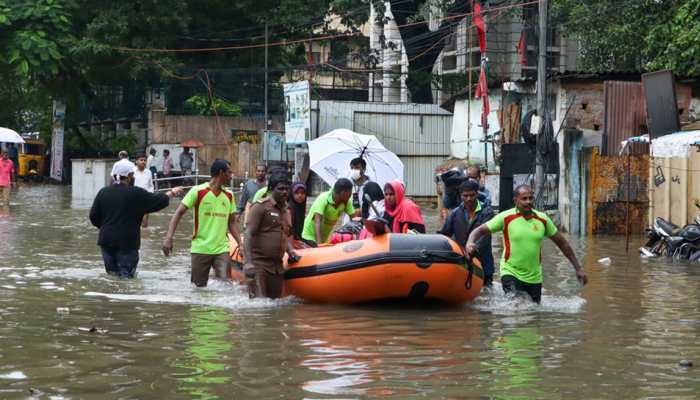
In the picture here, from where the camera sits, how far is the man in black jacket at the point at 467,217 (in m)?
11.7

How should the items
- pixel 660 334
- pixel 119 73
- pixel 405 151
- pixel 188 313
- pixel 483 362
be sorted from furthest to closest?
pixel 119 73, pixel 405 151, pixel 188 313, pixel 660 334, pixel 483 362

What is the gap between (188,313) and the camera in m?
10.8

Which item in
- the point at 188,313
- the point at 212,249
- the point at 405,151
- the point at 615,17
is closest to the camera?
the point at 188,313

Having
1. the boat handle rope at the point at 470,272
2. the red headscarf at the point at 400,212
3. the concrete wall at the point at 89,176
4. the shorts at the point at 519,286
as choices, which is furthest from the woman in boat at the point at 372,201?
the concrete wall at the point at 89,176

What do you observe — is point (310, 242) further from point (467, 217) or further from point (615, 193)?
point (615, 193)

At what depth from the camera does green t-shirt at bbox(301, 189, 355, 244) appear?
1301cm

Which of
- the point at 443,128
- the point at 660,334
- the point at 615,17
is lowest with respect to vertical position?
the point at 660,334

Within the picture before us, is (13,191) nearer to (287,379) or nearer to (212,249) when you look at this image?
(212,249)

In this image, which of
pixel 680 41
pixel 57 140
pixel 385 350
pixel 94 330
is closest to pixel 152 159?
pixel 57 140

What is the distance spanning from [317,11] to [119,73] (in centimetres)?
755

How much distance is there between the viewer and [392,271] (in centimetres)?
1102

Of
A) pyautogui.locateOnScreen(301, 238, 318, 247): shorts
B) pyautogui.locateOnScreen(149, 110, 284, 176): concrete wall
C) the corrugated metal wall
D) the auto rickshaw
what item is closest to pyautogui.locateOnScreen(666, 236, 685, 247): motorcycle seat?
pyautogui.locateOnScreen(301, 238, 318, 247): shorts

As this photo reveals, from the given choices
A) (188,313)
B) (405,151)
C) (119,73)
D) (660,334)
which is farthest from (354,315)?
(119,73)

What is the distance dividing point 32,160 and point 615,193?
31.6 meters
